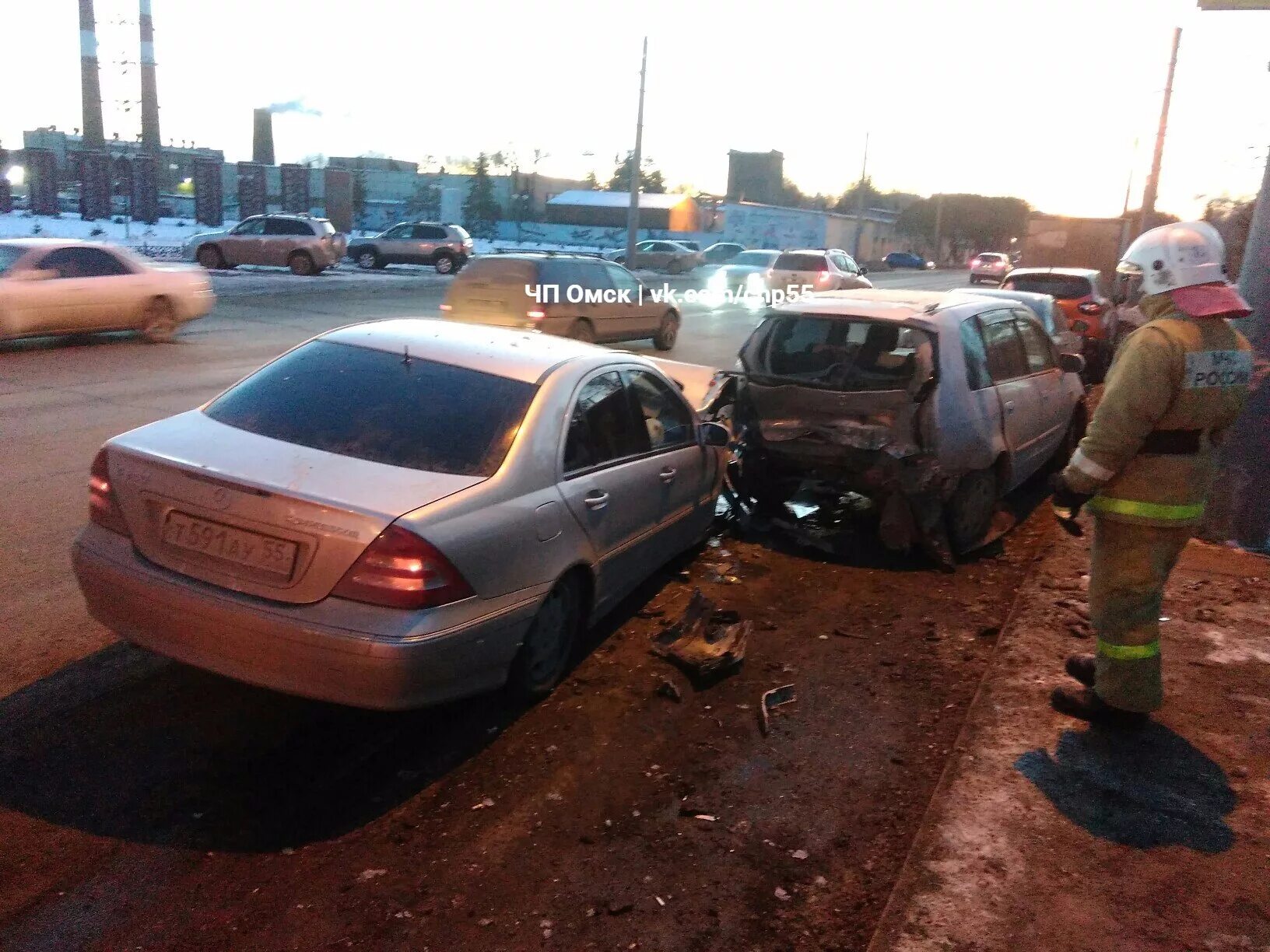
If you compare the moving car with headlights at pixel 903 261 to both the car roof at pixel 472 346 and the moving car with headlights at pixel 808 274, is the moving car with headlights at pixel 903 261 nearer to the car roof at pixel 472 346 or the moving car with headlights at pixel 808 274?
the moving car with headlights at pixel 808 274

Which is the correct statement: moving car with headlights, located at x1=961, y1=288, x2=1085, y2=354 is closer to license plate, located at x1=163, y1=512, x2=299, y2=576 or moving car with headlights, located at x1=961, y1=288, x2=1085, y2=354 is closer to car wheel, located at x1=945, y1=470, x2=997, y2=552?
car wheel, located at x1=945, y1=470, x2=997, y2=552

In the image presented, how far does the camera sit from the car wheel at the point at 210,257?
29594 millimetres

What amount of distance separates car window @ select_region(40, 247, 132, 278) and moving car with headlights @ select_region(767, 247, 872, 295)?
1569 cm

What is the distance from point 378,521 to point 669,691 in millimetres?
1698

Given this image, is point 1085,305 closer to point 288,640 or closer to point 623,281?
point 623,281

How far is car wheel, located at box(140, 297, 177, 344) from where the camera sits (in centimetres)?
1506

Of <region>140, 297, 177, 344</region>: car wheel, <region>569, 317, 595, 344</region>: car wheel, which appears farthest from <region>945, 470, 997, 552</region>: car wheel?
<region>140, 297, 177, 344</region>: car wheel

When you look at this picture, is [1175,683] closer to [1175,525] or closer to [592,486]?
[1175,525]

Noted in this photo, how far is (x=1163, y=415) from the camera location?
3951 millimetres

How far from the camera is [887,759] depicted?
4156mm

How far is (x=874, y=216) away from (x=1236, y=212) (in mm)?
64585

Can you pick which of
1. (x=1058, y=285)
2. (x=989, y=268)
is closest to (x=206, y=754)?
(x=1058, y=285)

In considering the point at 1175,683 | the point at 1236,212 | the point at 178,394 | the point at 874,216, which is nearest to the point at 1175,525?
the point at 1175,683

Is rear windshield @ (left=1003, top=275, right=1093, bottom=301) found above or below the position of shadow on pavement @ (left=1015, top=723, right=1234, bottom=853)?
above
